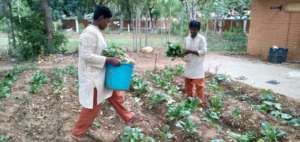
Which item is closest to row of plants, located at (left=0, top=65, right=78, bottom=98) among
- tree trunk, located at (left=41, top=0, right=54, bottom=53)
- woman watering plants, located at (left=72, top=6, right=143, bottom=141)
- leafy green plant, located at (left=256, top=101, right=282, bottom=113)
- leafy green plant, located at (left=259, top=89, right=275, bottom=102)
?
woman watering plants, located at (left=72, top=6, right=143, bottom=141)

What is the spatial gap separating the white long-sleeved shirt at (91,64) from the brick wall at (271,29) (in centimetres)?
968

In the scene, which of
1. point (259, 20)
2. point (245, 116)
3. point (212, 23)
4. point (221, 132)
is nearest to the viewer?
point (221, 132)

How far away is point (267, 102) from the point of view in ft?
18.6

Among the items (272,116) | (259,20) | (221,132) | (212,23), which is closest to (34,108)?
(221,132)

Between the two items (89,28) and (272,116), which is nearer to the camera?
(89,28)

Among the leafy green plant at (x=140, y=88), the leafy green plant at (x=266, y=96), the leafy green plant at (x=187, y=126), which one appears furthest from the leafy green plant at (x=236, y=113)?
the leafy green plant at (x=140, y=88)

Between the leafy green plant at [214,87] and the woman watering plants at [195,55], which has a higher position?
the woman watering plants at [195,55]

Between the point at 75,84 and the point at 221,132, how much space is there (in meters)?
3.12

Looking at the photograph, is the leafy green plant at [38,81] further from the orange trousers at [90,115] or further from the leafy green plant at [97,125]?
the orange trousers at [90,115]

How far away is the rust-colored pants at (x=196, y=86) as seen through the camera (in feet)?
17.6

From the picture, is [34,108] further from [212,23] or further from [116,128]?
[212,23]

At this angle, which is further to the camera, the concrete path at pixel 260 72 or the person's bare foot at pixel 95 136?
the concrete path at pixel 260 72

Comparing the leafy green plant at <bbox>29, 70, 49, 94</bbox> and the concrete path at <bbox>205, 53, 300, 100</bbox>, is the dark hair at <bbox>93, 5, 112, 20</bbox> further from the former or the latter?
the concrete path at <bbox>205, 53, 300, 100</bbox>

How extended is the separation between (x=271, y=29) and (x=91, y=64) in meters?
10.3
